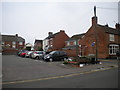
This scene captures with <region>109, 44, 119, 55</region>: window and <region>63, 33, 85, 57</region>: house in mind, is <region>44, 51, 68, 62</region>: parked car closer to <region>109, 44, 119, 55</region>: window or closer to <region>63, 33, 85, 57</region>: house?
<region>63, 33, 85, 57</region>: house

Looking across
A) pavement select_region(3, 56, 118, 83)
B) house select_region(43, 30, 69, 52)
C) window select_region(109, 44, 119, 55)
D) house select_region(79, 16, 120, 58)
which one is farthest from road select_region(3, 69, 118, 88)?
house select_region(43, 30, 69, 52)

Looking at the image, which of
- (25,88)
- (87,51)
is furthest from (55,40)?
(25,88)

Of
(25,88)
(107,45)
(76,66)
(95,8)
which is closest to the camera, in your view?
(25,88)

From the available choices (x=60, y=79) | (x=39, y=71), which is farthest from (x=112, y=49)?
(x=60, y=79)

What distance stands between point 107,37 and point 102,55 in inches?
171

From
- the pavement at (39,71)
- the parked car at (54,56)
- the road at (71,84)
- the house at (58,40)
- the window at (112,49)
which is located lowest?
the pavement at (39,71)

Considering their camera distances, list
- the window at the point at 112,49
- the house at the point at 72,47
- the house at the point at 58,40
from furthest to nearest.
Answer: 1. the house at the point at 58,40
2. the house at the point at 72,47
3. the window at the point at 112,49

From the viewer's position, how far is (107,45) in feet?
81.9

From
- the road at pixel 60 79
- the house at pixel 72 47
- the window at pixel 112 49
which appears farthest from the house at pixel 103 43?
the road at pixel 60 79

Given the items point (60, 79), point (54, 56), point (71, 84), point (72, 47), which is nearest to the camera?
point (71, 84)

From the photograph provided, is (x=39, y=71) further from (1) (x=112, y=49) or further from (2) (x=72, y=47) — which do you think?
(2) (x=72, y=47)

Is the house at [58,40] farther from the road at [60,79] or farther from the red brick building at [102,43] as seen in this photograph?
Result: the road at [60,79]

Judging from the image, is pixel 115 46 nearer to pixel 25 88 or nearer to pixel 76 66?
pixel 76 66

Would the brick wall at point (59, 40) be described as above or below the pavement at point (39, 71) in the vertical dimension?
above
